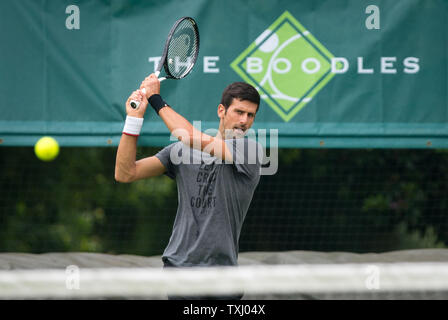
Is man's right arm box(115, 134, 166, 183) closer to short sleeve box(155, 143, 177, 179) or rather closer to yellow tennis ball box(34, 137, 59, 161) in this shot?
short sleeve box(155, 143, 177, 179)

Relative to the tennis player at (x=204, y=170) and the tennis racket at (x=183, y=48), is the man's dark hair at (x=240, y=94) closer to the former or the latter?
the tennis player at (x=204, y=170)

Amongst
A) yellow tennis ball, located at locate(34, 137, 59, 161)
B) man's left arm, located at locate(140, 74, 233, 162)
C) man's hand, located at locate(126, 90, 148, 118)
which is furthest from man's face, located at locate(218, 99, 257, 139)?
yellow tennis ball, located at locate(34, 137, 59, 161)

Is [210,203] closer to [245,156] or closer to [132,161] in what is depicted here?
[245,156]

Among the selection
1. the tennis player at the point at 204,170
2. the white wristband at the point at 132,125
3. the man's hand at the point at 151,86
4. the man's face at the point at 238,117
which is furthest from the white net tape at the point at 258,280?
the man's hand at the point at 151,86

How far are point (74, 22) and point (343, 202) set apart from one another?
2.99 meters

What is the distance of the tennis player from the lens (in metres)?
3.13

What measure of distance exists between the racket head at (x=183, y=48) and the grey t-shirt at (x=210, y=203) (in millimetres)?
635

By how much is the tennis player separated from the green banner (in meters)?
1.50

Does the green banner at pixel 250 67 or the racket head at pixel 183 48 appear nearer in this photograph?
the racket head at pixel 183 48

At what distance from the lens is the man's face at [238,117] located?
3.29 metres

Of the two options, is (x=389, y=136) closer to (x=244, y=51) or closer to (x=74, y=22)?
(x=244, y=51)
